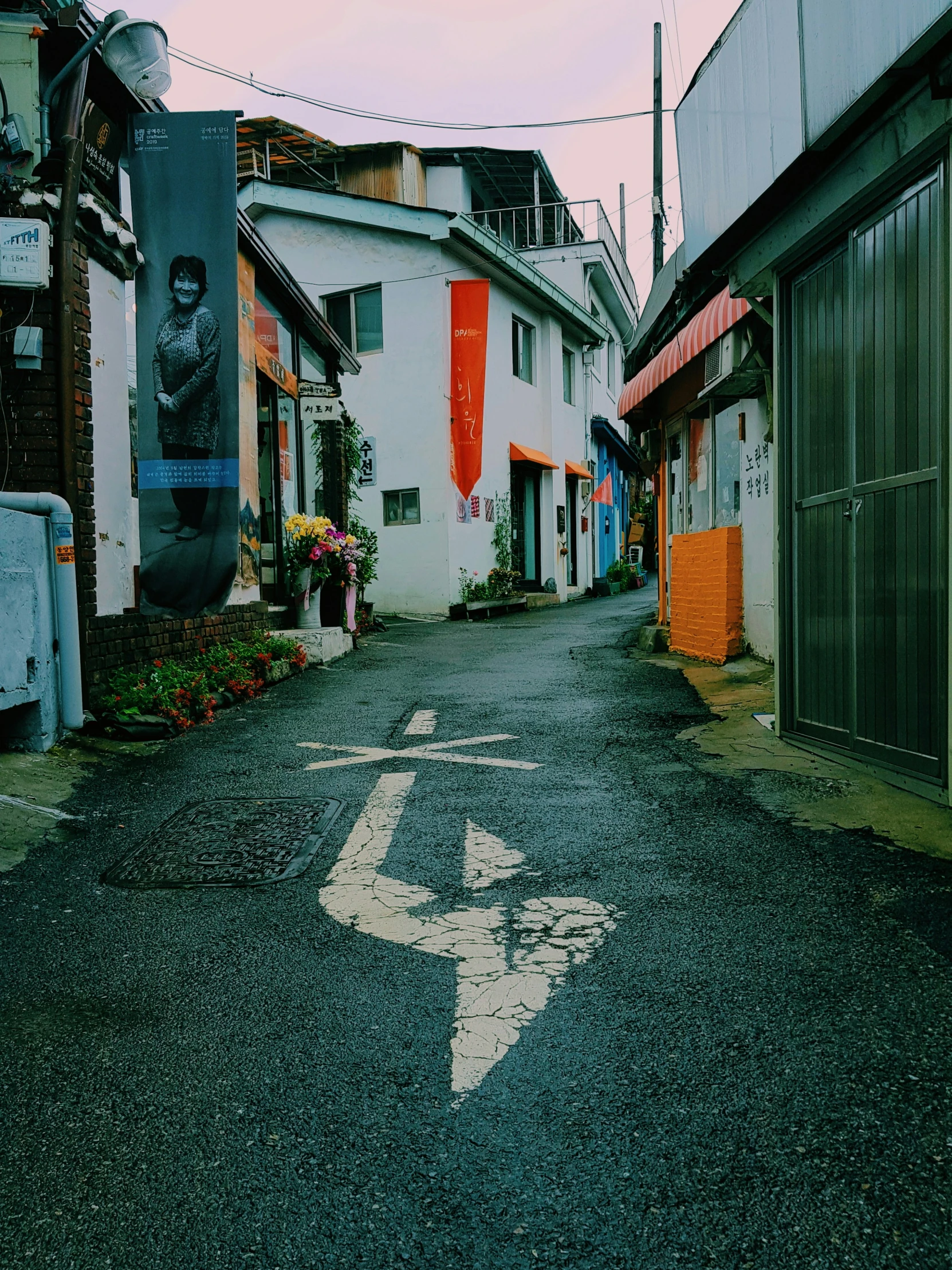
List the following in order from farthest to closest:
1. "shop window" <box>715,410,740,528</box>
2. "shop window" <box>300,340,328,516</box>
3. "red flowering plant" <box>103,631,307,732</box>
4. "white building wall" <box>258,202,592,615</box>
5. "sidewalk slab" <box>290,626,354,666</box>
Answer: "white building wall" <box>258,202,592,615</box> → "shop window" <box>300,340,328,516</box> → "sidewalk slab" <box>290,626,354,666</box> → "shop window" <box>715,410,740,528</box> → "red flowering plant" <box>103,631,307,732</box>

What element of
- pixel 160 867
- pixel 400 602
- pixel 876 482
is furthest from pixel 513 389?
pixel 160 867

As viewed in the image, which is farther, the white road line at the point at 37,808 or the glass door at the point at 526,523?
the glass door at the point at 526,523

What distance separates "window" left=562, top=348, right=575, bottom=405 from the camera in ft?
81.7

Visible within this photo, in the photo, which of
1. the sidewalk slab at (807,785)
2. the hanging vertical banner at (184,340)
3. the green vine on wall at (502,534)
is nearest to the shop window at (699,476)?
the sidewalk slab at (807,785)

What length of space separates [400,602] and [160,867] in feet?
49.8

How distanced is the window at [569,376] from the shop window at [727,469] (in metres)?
14.3

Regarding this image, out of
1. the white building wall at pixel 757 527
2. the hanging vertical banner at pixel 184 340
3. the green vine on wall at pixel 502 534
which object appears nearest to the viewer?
the hanging vertical banner at pixel 184 340

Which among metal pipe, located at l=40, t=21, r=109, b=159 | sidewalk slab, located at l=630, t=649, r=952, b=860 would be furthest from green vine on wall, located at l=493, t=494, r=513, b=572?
metal pipe, located at l=40, t=21, r=109, b=159

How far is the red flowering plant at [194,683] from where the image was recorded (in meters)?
6.94

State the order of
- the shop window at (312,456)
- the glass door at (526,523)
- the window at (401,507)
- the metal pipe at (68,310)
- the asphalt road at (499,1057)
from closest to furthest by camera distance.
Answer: the asphalt road at (499,1057) → the metal pipe at (68,310) → the shop window at (312,456) → the window at (401,507) → the glass door at (526,523)

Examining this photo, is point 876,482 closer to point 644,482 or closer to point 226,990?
point 226,990

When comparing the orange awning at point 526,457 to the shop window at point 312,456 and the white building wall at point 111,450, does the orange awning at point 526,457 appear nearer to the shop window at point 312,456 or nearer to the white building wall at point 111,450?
the shop window at point 312,456

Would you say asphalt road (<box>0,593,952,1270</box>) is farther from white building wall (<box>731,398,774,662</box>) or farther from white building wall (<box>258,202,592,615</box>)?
white building wall (<box>258,202,592,615</box>)

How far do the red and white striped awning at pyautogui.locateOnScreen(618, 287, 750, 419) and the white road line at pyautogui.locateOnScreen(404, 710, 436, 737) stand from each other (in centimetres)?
407
